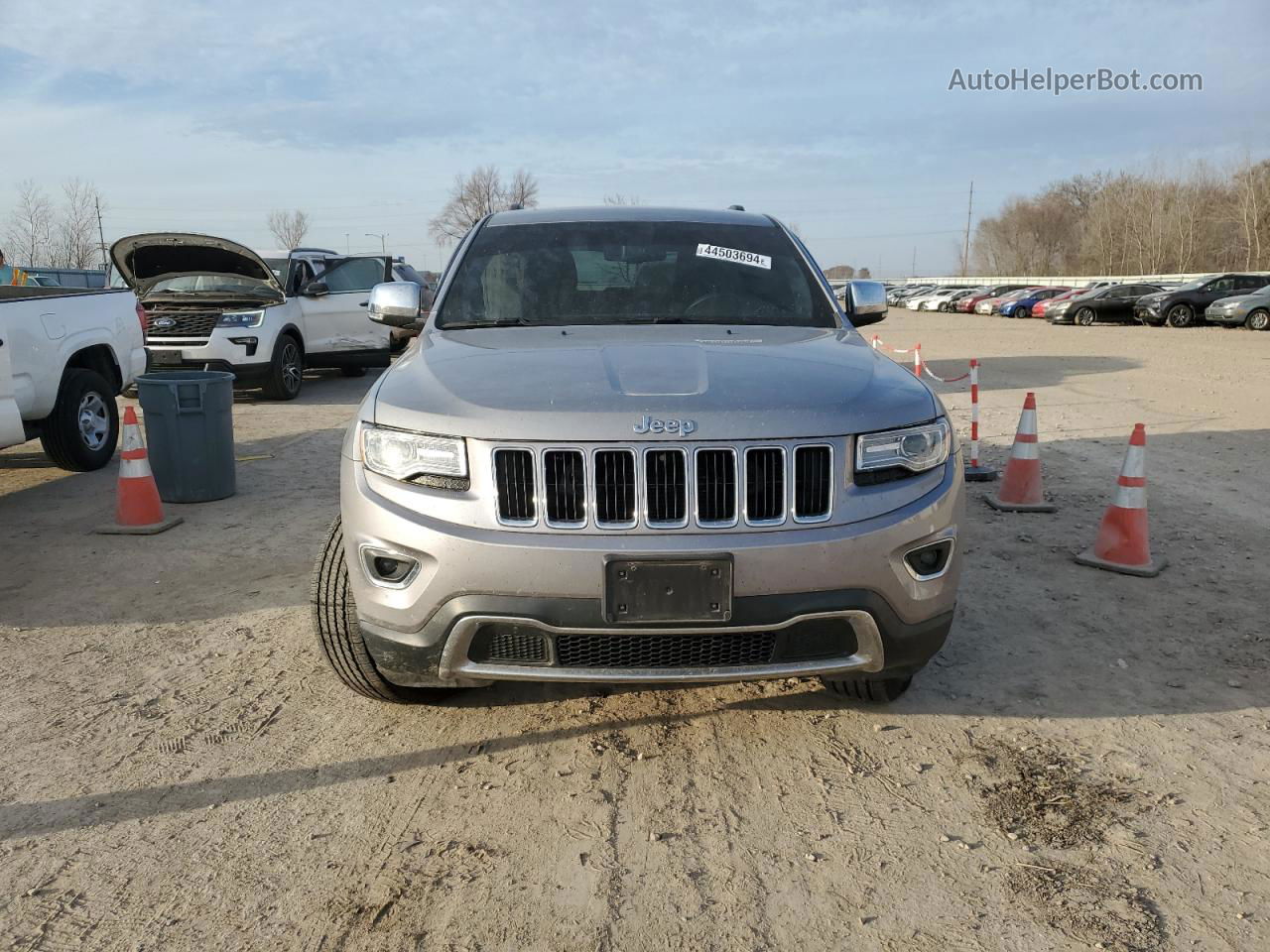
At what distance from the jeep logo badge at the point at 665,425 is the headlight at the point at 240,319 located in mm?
9879

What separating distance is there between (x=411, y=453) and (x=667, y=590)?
0.84 metres

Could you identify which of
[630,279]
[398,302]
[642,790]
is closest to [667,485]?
[642,790]

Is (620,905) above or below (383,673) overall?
below

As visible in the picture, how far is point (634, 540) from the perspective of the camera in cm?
262

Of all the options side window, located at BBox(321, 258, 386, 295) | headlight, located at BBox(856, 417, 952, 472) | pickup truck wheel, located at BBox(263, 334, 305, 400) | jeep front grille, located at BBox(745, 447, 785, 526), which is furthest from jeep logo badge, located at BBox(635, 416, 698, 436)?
side window, located at BBox(321, 258, 386, 295)

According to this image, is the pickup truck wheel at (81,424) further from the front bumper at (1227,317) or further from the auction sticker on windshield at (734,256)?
the front bumper at (1227,317)

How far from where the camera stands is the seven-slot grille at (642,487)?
2658 millimetres

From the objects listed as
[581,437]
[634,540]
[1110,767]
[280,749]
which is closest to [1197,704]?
[1110,767]

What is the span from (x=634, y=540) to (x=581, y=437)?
0.32 metres

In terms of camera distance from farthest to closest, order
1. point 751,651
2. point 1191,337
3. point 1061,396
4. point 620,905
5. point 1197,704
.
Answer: point 1191,337 → point 1061,396 → point 1197,704 → point 751,651 → point 620,905

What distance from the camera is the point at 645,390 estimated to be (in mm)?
2818

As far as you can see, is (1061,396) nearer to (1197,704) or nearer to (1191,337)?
(1197,704)

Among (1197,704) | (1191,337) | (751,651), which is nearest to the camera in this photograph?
(751,651)

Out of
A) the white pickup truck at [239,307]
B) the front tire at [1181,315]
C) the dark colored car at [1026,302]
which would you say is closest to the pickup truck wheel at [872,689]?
the white pickup truck at [239,307]
